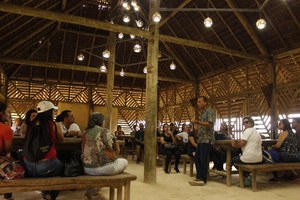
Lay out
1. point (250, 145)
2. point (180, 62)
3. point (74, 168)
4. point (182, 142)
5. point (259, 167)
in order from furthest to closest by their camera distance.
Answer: point (180, 62) → point (182, 142) → point (250, 145) → point (259, 167) → point (74, 168)

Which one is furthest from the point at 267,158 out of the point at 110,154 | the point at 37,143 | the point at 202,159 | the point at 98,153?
the point at 37,143

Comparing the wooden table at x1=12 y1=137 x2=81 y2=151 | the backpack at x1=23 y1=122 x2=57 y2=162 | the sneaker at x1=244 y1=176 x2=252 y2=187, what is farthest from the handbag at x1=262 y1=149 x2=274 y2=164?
the backpack at x1=23 y1=122 x2=57 y2=162

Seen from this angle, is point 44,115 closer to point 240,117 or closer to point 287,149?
point 287,149

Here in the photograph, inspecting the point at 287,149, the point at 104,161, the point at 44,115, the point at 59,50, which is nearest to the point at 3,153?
the point at 44,115

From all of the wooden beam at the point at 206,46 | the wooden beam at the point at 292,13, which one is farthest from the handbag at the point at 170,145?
the wooden beam at the point at 292,13

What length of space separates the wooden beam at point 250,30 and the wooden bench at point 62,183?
7.74 m

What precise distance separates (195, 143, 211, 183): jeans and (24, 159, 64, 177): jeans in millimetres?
3034

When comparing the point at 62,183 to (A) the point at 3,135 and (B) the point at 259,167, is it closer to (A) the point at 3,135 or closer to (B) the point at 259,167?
(A) the point at 3,135

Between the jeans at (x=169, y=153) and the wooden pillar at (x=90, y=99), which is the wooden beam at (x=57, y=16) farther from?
the wooden pillar at (x=90, y=99)

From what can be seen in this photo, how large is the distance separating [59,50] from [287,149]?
11.9 meters

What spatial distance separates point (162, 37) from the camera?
22.2ft

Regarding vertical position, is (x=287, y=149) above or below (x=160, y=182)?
above

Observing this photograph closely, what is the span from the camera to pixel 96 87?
16.5 meters

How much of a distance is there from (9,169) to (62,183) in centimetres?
55
